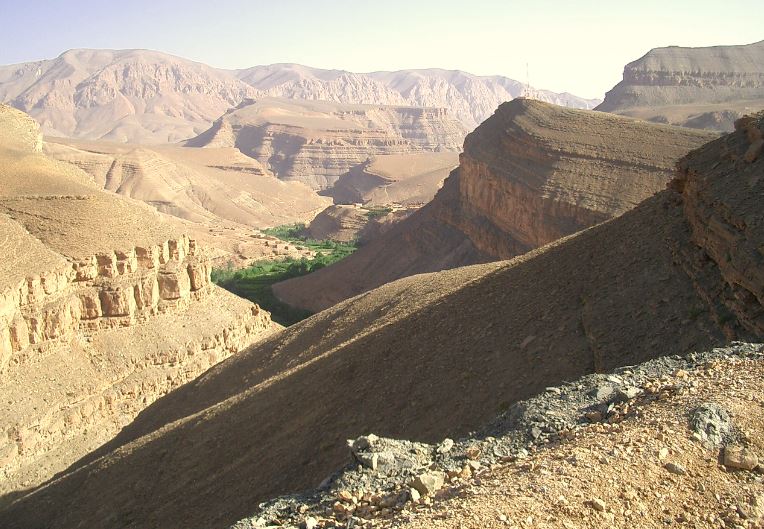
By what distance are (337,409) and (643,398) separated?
24.1ft

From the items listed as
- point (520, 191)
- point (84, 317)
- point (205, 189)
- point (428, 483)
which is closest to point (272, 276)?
point (520, 191)

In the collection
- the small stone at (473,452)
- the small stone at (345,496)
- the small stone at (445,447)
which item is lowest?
the small stone at (345,496)

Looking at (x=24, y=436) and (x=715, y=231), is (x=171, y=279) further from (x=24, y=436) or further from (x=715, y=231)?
(x=715, y=231)

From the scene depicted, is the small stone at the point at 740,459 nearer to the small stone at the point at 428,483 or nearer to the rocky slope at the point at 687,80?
the small stone at the point at 428,483

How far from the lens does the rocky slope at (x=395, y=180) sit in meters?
98.8

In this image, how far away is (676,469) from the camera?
6332mm

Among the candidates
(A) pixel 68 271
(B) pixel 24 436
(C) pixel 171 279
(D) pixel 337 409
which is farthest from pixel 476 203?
(D) pixel 337 409

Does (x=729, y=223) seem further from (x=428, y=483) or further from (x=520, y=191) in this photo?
(x=520, y=191)

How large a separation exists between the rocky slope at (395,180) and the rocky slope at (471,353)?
7517cm

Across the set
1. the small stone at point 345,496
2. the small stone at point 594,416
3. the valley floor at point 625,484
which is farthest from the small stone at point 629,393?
the small stone at point 345,496

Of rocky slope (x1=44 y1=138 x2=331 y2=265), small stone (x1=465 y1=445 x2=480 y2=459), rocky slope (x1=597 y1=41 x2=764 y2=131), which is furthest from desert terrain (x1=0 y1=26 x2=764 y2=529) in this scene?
rocky slope (x1=597 y1=41 x2=764 y2=131)

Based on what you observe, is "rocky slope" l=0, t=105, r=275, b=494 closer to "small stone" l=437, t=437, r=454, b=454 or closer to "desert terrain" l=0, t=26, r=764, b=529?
"desert terrain" l=0, t=26, r=764, b=529

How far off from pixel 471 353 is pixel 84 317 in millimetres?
18558

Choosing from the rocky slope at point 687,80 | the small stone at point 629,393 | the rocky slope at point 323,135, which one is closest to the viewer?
the small stone at point 629,393
